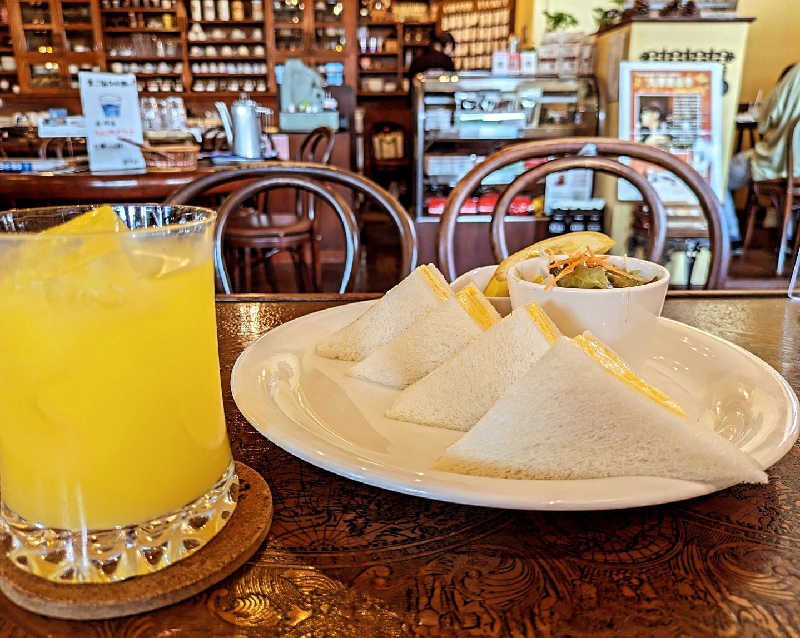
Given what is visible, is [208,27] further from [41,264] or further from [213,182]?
[41,264]

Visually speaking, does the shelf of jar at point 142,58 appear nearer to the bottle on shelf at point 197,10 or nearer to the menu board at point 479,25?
the bottle on shelf at point 197,10

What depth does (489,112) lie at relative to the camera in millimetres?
3938

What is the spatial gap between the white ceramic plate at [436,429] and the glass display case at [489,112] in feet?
10.6

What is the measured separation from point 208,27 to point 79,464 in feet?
29.7

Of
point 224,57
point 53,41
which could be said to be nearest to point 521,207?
point 224,57

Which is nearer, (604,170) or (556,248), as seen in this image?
(556,248)

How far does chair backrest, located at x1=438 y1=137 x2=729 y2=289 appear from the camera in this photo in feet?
5.19

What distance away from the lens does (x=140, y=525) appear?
432 mm

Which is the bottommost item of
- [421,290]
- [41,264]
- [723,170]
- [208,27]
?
[723,170]

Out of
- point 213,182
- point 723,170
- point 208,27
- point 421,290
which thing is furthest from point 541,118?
point 208,27

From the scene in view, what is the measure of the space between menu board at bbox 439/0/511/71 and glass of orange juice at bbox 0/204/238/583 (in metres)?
8.51

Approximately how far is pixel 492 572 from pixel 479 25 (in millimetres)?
8829

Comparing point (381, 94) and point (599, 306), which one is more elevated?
point (381, 94)

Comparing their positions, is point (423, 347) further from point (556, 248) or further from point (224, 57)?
point (224, 57)
